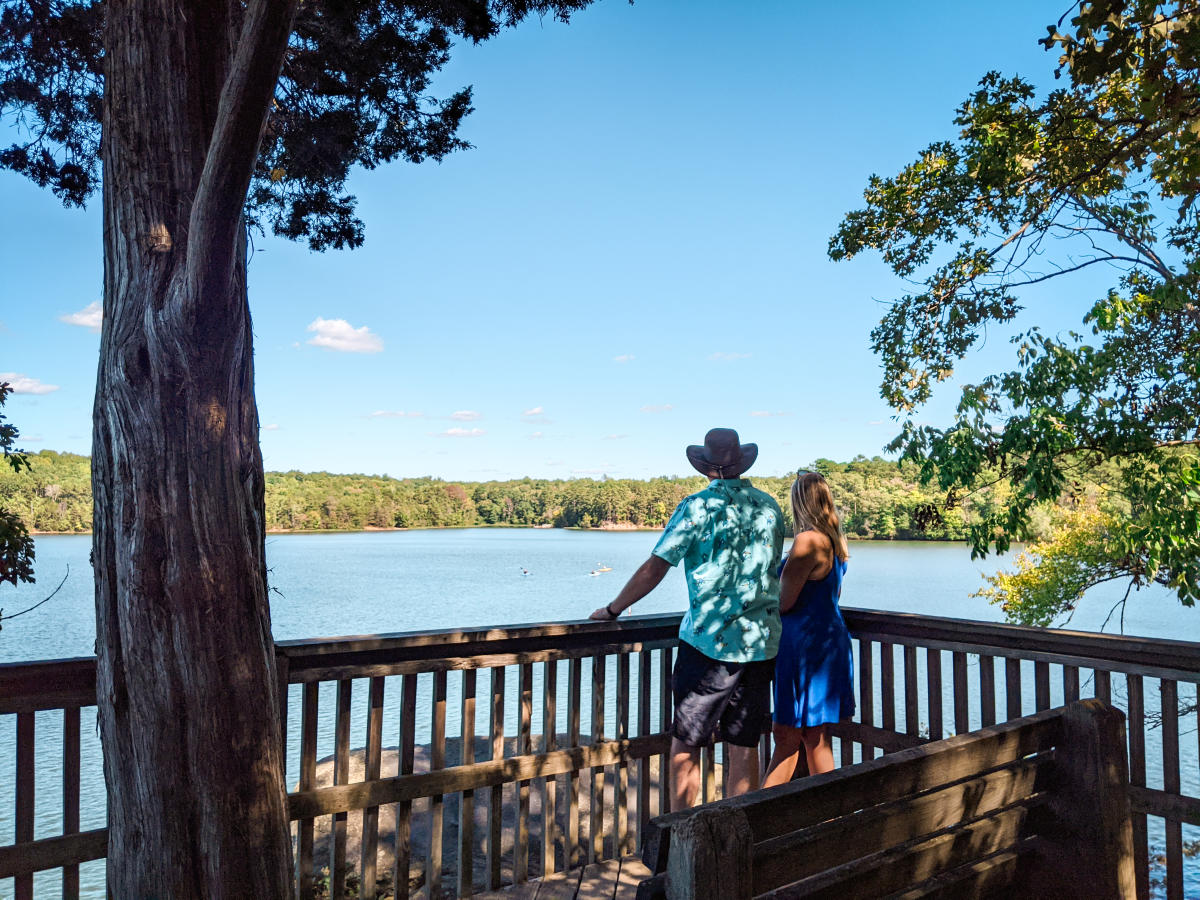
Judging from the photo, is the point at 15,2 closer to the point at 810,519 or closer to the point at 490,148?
the point at 810,519

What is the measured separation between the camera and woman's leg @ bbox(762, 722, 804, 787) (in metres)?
3.05

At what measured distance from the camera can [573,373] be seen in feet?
256

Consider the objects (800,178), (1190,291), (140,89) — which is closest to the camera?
(140,89)

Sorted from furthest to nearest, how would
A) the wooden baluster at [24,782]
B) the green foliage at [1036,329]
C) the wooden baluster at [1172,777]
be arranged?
the green foliage at [1036,329] < the wooden baluster at [1172,777] < the wooden baluster at [24,782]

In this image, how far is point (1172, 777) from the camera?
2.46m

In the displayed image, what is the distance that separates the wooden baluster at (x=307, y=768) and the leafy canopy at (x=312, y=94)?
2.91 m

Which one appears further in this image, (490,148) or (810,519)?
(490,148)

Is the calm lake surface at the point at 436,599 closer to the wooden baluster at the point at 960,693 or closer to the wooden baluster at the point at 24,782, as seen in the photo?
the wooden baluster at the point at 24,782

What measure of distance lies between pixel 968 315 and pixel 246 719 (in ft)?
23.6

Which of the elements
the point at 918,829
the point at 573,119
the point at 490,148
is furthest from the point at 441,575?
the point at 918,829

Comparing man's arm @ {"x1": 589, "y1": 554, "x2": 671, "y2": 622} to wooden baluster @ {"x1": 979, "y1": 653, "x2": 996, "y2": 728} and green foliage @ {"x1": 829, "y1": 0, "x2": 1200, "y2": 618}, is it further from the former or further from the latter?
green foliage @ {"x1": 829, "y1": 0, "x2": 1200, "y2": 618}

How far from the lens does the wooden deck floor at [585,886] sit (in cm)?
279

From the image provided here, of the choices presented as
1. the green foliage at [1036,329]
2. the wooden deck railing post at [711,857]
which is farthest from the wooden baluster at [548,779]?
the green foliage at [1036,329]

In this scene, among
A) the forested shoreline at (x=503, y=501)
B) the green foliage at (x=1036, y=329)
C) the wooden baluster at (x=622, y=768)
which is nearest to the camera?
the wooden baluster at (x=622, y=768)
